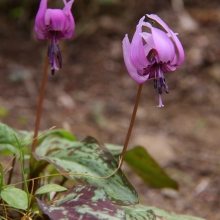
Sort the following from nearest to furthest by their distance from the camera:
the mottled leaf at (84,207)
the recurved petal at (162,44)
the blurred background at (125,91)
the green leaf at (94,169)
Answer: the mottled leaf at (84,207), the recurved petal at (162,44), the green leaf at (94,169), the blurred background at (125,91)

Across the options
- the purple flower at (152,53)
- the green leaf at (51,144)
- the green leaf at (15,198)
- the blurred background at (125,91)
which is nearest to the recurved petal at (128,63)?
the purple flower at (152,53)

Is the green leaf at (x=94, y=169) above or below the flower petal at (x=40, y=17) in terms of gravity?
below

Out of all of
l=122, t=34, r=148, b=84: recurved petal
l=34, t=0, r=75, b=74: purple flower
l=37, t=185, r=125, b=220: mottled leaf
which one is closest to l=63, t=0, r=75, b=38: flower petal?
l=34, t=0, r=75, b=74: purple flower

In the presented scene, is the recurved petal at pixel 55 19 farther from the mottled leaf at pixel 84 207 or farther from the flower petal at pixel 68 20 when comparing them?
the mottled leaf at pixel 84 207

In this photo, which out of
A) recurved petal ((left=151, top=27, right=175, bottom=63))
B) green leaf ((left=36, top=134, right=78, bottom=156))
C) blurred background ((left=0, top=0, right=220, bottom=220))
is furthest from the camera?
blurred background ((left=0, top=0, right=220, bottom=220))

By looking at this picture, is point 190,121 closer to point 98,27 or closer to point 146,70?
point 98,27

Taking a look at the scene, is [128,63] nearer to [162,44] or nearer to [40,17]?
[162,44]

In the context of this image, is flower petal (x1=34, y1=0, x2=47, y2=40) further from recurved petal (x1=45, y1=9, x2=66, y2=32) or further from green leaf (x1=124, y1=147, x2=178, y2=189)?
green leaf (x1=124, y1=147, x2=178, y2=189)

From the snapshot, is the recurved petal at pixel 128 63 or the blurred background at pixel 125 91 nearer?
the recurved petal at pixel 128 63
